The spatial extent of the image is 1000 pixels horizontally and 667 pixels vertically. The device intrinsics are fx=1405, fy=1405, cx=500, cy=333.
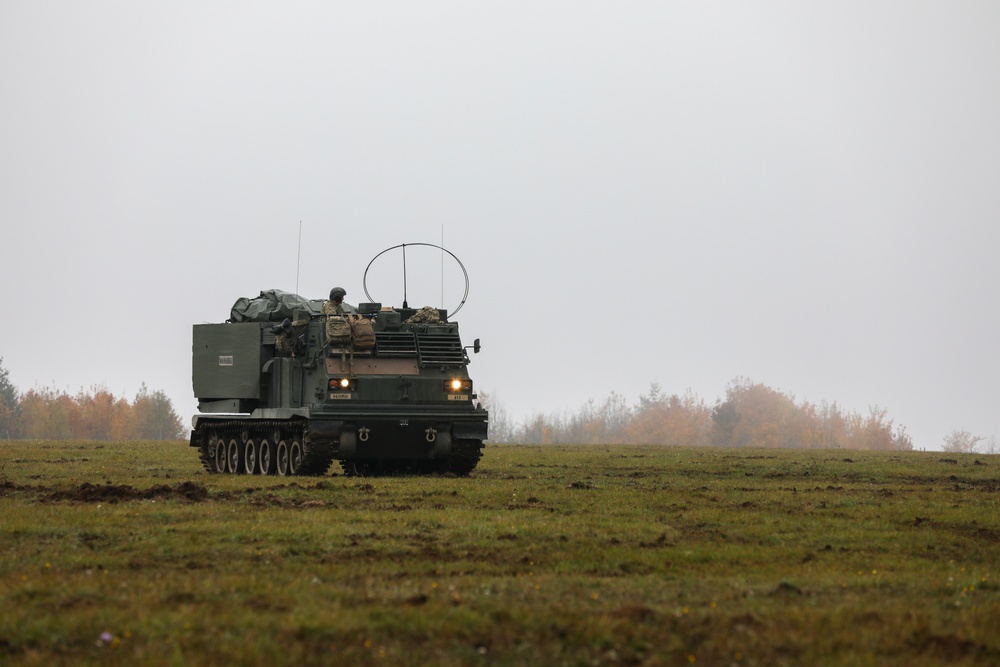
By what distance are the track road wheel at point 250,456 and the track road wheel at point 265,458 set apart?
21 centimetres

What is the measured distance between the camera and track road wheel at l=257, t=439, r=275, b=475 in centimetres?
3306

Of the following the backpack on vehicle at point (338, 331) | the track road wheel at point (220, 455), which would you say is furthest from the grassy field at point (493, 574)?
the track road wheel at point (220, 455)

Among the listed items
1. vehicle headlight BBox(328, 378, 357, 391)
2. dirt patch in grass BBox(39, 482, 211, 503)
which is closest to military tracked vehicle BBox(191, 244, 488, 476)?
vehicle headlight BBox(328, 378, 357, 391)

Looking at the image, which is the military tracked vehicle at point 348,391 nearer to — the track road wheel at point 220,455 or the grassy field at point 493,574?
the track road wheel at point 220,455

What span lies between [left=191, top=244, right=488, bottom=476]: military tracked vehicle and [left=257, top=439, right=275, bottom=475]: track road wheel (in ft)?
0.08

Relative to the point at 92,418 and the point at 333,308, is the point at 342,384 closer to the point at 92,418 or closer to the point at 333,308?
the point at 333,308

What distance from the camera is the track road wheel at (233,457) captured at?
114ft

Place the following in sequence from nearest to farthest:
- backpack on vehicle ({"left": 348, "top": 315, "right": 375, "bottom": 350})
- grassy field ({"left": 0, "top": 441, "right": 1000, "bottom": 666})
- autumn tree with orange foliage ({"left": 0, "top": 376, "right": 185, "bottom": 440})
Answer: grassy field ({"left": 0, "top": 441, "right": 1000, "bottom": 666}), backpack on vehicle ({"left": 348, "top": 315, "right": 375, "bottom": 350}), autumn tree with orange foliage ({"left": 0, "top": 376, "right": 185, "bottom": 440})

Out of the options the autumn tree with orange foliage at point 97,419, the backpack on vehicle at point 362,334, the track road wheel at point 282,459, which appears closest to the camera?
the backpack on vehicle at point 362,334

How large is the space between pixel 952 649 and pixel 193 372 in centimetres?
2813

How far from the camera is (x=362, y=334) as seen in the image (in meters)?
30.9

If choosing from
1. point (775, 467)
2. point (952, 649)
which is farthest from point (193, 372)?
point (952, 649)

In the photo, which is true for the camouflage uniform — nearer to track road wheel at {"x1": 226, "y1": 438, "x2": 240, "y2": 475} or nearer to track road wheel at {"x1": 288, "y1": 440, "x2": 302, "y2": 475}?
track road wheel at {"x1": 288, "y1": 440, "x2": 302, "y2": 475}

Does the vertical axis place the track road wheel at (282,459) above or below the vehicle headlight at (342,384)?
below
